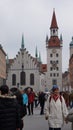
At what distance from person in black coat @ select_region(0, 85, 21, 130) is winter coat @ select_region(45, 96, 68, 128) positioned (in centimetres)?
258

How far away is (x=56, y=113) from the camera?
10.3 metres

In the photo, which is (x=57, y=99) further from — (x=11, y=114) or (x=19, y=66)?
(x=19, y=66)

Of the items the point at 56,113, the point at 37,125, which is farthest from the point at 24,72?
the point at 56,113

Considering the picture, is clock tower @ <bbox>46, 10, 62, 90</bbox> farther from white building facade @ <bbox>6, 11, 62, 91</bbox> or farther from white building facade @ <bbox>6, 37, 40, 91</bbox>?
white building facade @ <bbox>6, 37, 40, 91</bbox>

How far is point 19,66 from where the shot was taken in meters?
137

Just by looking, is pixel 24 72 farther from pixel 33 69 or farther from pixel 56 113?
pixel 56 113

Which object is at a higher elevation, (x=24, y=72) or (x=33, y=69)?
(x=33, y=69)

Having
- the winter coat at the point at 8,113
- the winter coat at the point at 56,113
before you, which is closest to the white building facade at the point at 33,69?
the winter coat at the point at 56,113

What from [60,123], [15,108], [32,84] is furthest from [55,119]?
[32,84]

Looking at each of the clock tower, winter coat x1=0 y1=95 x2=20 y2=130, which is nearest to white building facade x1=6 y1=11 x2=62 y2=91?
the clock tower

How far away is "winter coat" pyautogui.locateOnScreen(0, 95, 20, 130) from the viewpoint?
743 centimetres

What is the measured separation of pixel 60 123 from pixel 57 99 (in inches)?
20.6

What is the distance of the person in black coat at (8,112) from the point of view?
743 cm

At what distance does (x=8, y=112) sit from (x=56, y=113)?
9.66 ft
